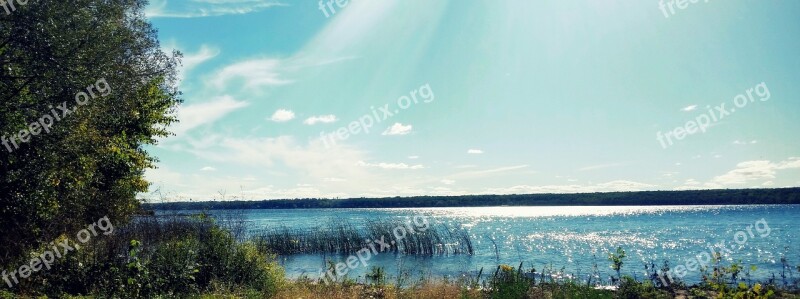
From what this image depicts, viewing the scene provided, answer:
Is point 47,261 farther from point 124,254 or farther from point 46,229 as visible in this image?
point 124,254

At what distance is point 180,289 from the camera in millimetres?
12047

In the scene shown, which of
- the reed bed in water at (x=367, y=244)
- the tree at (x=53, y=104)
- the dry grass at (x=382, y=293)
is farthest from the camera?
the reed bed in water at (x=367, y=244)

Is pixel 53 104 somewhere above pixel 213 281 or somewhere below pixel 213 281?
above

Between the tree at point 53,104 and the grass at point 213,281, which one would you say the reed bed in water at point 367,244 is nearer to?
the grass at point 213,281

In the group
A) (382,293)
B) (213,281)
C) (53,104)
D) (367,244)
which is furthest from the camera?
(367,244)

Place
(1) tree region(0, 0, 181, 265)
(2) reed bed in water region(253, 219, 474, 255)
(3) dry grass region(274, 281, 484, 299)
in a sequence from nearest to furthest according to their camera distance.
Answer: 1. (1) tree region(0, 0, 181, 265)
2. (3) dry grass region(274, 281, 484, 299)
3. (2) reed bed in water region(253, 219, 474, 255)

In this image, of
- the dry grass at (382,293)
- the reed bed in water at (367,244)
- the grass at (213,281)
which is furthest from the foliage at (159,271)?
the reed bed in water at (367,244)

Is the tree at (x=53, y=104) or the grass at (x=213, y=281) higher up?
the tree at (x=53, y=104)

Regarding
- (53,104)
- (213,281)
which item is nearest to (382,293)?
(213,281)

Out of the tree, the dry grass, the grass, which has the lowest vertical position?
the dry grass

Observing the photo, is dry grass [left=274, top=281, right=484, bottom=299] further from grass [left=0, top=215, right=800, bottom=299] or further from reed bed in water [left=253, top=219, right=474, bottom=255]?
reed bed in water [left=253, top=219, right=474, bottom=255]

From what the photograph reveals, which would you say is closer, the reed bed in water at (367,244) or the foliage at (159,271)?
the foliage at (159,271)

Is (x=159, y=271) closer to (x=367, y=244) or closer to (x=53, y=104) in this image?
(x=53, y=104)

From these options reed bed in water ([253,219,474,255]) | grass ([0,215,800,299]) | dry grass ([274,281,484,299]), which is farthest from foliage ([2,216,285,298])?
reed bed in water ([253,219,474,255])
